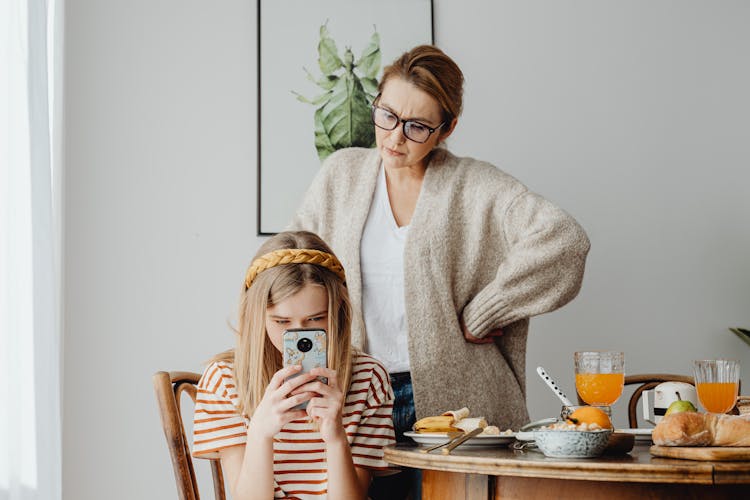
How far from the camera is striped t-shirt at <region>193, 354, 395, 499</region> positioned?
1.44 m

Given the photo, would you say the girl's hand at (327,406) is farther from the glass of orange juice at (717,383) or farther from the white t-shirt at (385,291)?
the glass of orange juice at (717,383)

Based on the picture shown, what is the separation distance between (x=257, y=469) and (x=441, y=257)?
0.70 meters

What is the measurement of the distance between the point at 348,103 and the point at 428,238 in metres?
0.78

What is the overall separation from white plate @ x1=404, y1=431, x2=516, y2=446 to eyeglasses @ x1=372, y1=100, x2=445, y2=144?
746 mm

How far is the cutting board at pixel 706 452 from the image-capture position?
979mm

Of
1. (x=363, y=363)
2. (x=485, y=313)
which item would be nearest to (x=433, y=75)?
(x=485, y=313)

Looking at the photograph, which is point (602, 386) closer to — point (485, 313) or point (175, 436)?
point (485, 313)

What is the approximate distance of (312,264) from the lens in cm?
147

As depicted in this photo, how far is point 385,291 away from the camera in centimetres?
186

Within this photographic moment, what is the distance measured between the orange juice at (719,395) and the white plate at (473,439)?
0.36 meters

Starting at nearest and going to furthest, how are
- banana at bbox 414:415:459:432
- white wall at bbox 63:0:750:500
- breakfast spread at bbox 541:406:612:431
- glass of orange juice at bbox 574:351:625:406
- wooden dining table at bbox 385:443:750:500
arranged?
wooden dining table at bbox 385:443:750:500 < breakfast spread at bbox 541:406:612:431 < banana at bbox 414:415:459:432 < glass of orange juice at bbox 574:351:625:406 < white wall at bbox 63:0:750:500

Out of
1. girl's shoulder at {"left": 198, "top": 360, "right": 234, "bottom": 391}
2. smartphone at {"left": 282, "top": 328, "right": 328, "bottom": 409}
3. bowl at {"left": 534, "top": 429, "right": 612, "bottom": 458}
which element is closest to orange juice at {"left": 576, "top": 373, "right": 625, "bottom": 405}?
bowl at {"left": 534, "top": 429, "right": 612, "bottom": 458}

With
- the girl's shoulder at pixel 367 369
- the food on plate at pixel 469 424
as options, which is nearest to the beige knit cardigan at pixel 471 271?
the girl's shoulder at pixel 367 369

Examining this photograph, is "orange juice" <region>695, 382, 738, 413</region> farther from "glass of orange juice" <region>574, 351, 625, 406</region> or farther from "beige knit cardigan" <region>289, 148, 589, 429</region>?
"beige knit cardigan" <region>289, 148, 589, 429</region>
